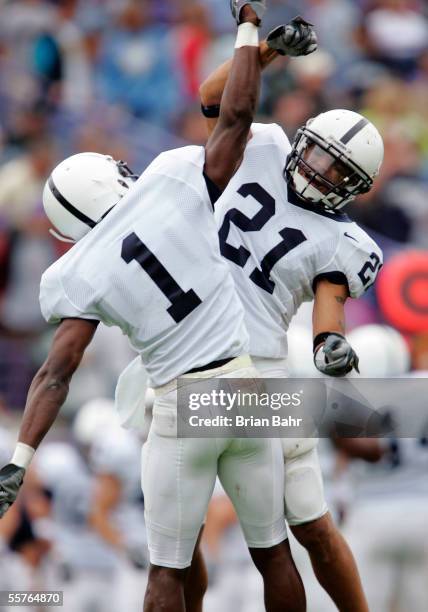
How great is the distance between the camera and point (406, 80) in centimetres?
1056

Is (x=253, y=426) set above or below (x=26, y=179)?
above

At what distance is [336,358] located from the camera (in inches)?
183

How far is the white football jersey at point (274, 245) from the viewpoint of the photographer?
4.99 m

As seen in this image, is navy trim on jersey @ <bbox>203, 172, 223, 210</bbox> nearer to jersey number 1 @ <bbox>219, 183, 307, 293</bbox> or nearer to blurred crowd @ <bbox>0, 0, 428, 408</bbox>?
jersey number 1 @ <bbox>219, 183, 307, 293</bbox>

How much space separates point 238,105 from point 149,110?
21.0ft

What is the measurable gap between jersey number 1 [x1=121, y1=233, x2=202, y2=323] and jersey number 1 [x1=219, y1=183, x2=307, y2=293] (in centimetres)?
45

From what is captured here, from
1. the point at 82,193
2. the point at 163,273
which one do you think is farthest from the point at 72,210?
the point at 163,273

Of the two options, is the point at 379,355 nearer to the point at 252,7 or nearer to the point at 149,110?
the point at 252,7

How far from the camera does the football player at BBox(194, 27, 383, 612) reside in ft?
16.1

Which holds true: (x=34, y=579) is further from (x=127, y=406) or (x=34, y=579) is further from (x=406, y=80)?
(x=406, y=80)

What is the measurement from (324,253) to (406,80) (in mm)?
5883

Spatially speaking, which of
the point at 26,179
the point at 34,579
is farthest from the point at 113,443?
the point at 26,179

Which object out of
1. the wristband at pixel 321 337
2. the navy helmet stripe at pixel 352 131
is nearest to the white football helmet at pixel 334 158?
the navy helmet stripe at pixel 352 131

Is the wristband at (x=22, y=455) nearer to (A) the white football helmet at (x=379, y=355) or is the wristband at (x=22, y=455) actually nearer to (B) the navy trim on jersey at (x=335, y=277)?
(B) the navy trim on jersey at (x=335, y=277)
